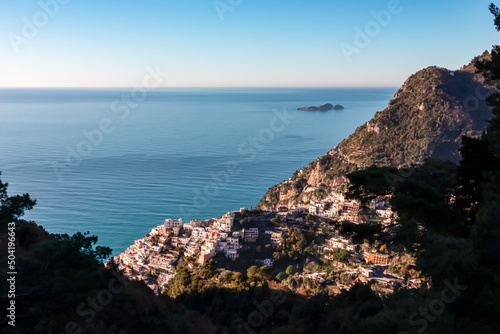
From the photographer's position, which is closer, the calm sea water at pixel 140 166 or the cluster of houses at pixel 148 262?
the cluster of houses at pixel 148 262

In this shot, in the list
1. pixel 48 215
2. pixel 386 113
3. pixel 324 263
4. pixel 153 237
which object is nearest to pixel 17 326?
pixel 324 263
